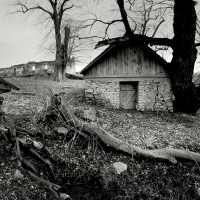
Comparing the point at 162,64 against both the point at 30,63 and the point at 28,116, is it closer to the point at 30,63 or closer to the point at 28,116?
the point at 28,116

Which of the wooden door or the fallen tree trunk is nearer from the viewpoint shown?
the fallen tree trunk

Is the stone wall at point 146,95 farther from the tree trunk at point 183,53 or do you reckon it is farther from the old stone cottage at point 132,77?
the tree trunk at point 183,53

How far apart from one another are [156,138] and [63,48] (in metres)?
17.7

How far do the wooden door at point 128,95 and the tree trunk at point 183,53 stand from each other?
2.40 meters

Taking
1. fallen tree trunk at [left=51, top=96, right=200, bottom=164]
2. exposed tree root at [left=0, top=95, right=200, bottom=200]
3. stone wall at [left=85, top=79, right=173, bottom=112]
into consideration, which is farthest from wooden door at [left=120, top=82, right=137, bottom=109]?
fallen tree trunk at [left=51, top=96, right=200, bottom=164]

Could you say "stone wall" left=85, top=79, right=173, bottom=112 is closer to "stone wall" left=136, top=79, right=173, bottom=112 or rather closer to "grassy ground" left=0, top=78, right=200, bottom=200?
"stone wall" left=136, top=79, right=173, bottom=112

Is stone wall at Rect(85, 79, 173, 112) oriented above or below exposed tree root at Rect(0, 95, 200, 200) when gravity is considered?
above

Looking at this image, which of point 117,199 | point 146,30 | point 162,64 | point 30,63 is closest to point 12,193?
point 117,199

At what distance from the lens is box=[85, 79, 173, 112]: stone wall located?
13.9 meters

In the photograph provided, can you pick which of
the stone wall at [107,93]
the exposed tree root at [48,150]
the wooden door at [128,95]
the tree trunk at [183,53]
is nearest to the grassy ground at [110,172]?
the exposed tree root at [48,150]

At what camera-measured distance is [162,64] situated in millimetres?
13758

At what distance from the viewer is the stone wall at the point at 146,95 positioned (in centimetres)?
1394

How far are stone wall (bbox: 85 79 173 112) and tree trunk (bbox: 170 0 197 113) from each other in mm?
661

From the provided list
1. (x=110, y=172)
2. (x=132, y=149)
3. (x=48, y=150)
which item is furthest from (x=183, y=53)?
(x=48, y=150)
